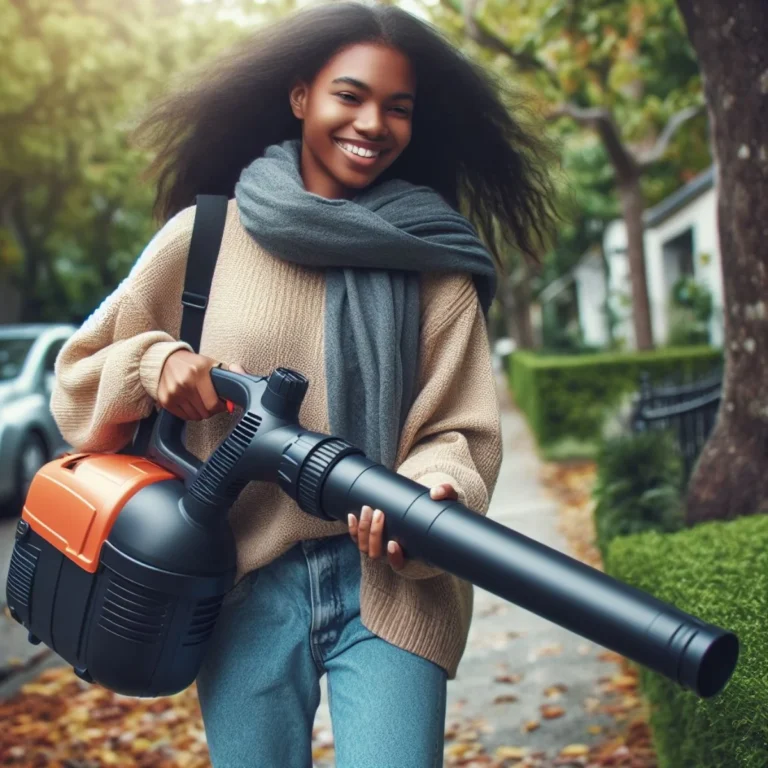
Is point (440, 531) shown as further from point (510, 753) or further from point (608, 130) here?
point (608, 130)

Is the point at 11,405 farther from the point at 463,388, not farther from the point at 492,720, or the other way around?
the point at 463,388

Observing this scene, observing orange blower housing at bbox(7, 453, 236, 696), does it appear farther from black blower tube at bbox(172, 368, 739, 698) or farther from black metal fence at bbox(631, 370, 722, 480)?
black metal fence at bbox(631, 370, 722, 480)

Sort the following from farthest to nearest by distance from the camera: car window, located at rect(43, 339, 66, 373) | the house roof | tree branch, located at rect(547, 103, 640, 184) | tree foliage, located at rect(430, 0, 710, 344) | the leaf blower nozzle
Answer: the house roof
tree branch, located at rect(547, 103, 640, 184)
car window, located at rect(43, 339, 66, 373)
tree foliage, located at rect(430, 0, 710, 344)
the leaf blower nozzle

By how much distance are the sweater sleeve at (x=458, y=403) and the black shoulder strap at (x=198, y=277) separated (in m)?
0.42

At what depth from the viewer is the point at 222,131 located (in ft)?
7.32

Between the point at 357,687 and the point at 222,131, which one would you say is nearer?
the point at 357,687

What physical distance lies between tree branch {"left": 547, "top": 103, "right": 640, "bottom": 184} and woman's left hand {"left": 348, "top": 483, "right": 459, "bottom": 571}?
1090cm

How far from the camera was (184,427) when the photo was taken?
195cm

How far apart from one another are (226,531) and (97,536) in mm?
A: 218

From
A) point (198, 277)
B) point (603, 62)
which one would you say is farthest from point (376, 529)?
point (603, 62)

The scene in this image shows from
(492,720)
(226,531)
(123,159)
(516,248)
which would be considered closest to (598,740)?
(492,720)

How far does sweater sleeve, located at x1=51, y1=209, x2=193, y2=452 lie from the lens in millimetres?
1841

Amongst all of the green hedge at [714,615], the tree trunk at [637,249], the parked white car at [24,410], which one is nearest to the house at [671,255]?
the tree trunk at [637,249]

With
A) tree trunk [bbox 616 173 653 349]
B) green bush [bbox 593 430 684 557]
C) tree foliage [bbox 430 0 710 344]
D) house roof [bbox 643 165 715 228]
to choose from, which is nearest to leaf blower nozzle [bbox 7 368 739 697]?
green bush [bbox 593 430 684 557]
